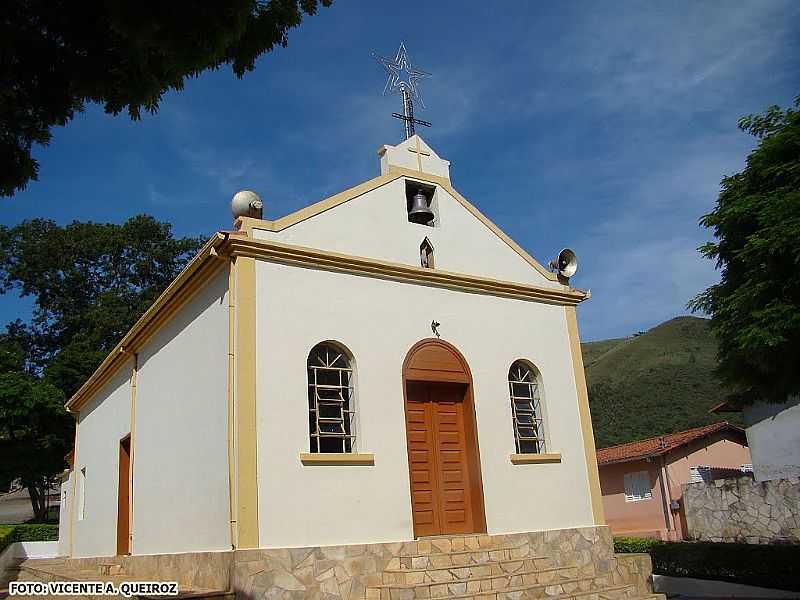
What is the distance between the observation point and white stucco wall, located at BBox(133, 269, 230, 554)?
9664 mm

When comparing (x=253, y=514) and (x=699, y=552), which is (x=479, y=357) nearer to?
(x=253, y=514)

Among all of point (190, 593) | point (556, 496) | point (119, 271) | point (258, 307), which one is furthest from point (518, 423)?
point (119, 271)

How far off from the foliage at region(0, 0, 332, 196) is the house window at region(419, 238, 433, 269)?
18.9 ft

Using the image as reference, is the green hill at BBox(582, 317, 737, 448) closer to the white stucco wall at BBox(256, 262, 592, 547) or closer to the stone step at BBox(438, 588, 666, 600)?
the white stucco wall at BBox(256, 262, 592, 547)

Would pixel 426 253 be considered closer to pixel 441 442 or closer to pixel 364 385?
pixel 364 385

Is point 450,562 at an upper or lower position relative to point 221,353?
lower

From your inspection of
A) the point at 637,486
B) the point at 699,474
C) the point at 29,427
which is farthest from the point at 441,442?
the point at 29,427

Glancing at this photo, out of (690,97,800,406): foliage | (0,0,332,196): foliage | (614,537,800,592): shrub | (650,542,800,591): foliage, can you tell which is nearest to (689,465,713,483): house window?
(614,537,800,592): shrub

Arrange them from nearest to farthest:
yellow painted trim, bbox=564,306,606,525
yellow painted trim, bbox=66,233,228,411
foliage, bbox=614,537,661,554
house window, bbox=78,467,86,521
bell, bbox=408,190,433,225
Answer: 1. yellow painted trim, bbox=66,233,228,411
2. bell, bbox=408,190,433,225
3. yellow painted trim, bbox=564,306,606,525
4. house window, bbox=78,467,86,521
5. foliage, bbox=614,537,661,554

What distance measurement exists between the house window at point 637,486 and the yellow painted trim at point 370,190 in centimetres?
1576

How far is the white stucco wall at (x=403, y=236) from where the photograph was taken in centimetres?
1064

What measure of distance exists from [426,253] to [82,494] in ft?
38.7

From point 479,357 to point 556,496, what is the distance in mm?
2569

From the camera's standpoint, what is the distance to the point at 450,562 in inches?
384
